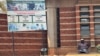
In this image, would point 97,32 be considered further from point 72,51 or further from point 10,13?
point 10,13

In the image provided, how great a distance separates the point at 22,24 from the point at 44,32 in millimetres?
1253

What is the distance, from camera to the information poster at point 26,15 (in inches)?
912

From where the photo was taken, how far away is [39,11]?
23188 millimetres

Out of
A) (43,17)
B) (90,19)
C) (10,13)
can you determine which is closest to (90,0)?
(90,19)

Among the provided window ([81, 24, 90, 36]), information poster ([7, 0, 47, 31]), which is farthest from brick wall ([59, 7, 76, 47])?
information poster ([7, 0, 47, 31])

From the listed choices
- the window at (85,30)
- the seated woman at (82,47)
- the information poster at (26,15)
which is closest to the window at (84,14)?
the window at (85,30)

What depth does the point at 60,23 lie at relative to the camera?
22.9 m

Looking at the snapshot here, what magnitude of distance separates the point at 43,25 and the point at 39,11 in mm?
781

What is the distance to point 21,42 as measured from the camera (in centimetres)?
2328

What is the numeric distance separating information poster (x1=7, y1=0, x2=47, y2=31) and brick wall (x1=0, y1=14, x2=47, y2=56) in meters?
0.27

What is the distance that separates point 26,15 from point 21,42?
1475mm

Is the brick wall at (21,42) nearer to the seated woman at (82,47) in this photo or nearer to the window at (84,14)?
the seated woman at (82,47)

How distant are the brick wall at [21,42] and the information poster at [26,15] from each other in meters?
0.27

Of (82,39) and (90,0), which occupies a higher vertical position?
(90,0)
